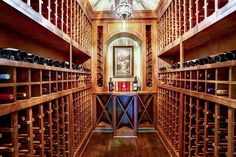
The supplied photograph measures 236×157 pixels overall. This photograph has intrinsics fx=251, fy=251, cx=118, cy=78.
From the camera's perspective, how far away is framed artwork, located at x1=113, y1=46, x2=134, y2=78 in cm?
688

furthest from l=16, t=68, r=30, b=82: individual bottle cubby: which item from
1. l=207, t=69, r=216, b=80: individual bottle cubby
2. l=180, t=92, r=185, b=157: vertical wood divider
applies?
l=180, t=92, r=185, b=157: vertical wood divider

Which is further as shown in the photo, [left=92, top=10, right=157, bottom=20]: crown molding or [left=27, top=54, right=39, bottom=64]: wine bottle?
[left=92, top=10, right=157, bottom=20]: crown molding

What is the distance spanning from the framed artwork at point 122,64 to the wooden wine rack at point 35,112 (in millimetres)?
2755

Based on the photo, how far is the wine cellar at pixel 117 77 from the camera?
2.04m

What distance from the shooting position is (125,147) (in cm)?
500

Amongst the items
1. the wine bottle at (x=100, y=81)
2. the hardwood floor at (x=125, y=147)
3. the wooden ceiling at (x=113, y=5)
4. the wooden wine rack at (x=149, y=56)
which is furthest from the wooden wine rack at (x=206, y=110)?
the wooden ceiling at (x=113, y=5)

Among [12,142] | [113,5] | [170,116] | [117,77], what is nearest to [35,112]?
[12,142]

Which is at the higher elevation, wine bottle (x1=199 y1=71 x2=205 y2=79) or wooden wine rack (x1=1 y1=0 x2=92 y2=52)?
wooden wine rack (x1=1 y1=0 x2=92 y2=52)

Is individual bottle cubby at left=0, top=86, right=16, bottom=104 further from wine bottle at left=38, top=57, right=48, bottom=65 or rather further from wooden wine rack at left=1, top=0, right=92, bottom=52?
wooden wine rack at left=1, top=0, right=92, bottom=52

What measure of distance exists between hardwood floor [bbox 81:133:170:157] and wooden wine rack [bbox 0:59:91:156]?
2.51 feet

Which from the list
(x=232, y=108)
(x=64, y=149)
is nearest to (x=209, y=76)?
(x=232, y=108)

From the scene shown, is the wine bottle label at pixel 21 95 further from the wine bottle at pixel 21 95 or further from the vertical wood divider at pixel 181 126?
the vertical wood divider at pixel 181 126

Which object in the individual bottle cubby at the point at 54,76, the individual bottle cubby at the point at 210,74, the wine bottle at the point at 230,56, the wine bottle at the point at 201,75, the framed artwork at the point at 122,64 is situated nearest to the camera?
the wine bottle at the point at 230,56

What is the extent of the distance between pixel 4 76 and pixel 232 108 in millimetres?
1671
